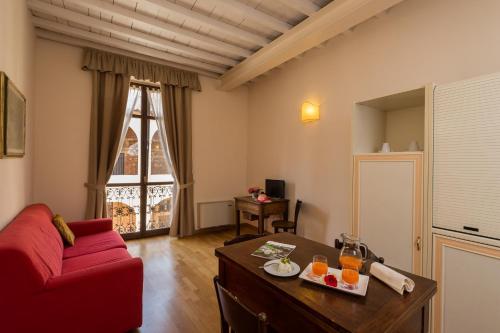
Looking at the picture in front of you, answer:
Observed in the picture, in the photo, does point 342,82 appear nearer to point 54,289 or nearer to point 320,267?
point 320,267

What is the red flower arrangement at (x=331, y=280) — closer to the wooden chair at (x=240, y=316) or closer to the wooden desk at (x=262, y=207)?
the wooden chair at (x=240, y=316)

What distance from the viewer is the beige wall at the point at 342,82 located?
2.21 meters

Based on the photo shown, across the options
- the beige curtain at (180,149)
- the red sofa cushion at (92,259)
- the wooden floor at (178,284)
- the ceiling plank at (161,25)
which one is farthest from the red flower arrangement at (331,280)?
the beige curtain at (180,149)

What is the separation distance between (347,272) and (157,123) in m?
3.93

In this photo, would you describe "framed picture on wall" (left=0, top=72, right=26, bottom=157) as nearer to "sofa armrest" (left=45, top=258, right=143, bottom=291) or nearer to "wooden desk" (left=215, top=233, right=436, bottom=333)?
"sofa armrest" (left=45, top=258, right=143, bottom=291)

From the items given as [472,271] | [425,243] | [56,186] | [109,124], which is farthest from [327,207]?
[56,186]

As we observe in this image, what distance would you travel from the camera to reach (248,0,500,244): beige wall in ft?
7.27

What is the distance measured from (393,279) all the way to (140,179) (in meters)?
4.02

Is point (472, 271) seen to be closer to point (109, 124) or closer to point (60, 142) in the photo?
point (109, 124)

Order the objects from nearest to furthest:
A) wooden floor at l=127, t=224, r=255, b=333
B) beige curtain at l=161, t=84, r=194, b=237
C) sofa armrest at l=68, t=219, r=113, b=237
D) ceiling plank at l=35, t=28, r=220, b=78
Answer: wooden floor at l=127, t=224, r=255, b=333
sofa armrest at l=68, t=219, r=113, b=237
ceiling plank at l=35, t=28, r=220, b=78
beige curtain at l=161, t=84, r=194, b=237

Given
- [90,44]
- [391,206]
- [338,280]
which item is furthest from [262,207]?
[90,44]

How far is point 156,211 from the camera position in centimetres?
438

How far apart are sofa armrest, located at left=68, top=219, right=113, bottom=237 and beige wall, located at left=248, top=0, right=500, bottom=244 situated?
2744 mm

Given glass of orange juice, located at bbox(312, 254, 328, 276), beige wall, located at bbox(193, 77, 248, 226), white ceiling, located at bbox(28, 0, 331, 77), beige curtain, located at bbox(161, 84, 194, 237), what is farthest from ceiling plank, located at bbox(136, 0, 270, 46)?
glass of orange juice, located at bbox(312, 254, 328, 276)
